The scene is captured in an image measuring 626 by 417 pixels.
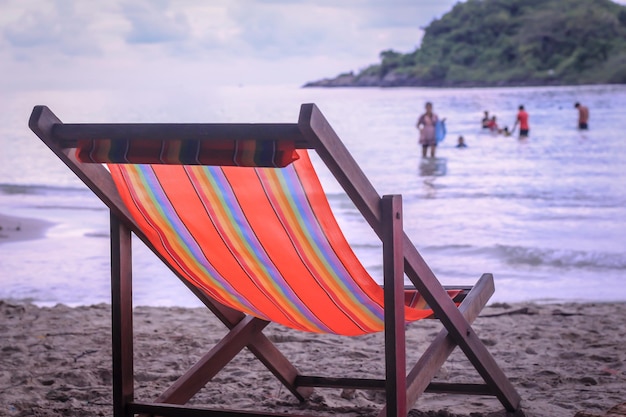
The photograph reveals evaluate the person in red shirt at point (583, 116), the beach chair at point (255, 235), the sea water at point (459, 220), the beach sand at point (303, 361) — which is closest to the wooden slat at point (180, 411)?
→ the beach chair at point (255, 235)

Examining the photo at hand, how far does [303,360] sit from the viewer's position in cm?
309

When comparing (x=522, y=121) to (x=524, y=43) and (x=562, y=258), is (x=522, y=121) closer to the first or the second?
(x=562, y=258)

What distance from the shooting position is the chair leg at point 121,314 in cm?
190

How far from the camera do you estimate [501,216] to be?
8.54m

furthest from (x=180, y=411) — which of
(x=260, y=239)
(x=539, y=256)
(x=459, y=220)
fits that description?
(x=459, y=220)

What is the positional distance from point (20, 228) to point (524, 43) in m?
66.0

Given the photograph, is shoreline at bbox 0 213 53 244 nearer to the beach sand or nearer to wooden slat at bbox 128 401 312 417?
the beach sand

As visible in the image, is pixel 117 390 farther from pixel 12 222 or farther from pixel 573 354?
pixel 12 222

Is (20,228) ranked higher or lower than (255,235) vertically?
lower

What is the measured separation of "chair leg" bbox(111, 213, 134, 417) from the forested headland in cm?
6797

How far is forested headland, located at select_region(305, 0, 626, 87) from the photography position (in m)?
67.3

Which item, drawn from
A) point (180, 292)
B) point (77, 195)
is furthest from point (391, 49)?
point (180, 292)

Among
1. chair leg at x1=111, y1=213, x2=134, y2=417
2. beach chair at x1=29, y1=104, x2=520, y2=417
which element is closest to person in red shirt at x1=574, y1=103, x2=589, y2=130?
beach chair at x1=29, y1=104, x2=520, y2=417

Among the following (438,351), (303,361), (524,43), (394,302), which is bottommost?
(303,361)
